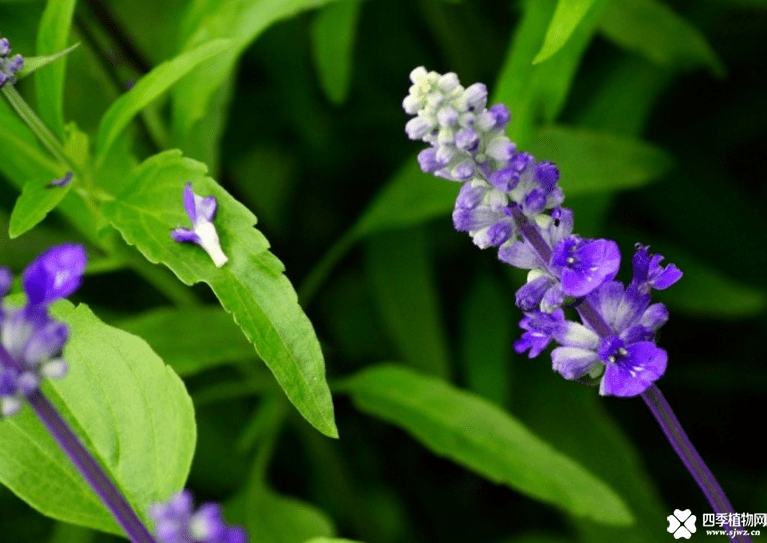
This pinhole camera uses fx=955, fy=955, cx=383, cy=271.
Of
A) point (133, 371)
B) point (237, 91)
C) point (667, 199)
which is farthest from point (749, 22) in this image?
point (133, 371)

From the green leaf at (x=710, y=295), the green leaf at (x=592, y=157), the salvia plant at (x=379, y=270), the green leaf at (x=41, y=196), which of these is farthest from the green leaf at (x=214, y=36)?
the green leaf at (x=710, y=295)

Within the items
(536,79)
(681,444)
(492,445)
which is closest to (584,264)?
(681,444)

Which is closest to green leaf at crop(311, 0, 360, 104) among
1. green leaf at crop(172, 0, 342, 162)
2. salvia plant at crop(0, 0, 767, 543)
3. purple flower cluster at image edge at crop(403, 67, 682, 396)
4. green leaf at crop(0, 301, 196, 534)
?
salvia plant at crop(0, 0, 767, 543)

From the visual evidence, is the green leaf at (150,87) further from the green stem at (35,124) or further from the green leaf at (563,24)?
the green leaf at (563,24)

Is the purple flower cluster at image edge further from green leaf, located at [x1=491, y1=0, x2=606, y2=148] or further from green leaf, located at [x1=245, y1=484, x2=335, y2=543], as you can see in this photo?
green leaf, located at [x1=245, y1=484, x2=335, y2=543]

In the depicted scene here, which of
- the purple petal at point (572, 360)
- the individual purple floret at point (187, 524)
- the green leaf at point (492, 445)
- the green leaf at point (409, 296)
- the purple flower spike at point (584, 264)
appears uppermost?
the individual purple floret at point (187, 524)

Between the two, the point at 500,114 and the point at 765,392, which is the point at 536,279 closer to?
the point at 500,114
